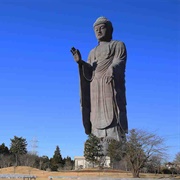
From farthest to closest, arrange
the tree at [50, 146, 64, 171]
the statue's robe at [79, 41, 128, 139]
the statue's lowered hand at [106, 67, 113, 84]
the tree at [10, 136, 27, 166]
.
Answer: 1. the tree at [10, 136, 27, 166]
2. the tree at [50, 146, 64, 171]
3. the statue's robe at [79, 41, 128, 139]
4. the statue's lowered hand at [106, 67, 113, 84]

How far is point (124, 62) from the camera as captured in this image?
1658cm

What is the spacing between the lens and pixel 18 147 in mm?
62156

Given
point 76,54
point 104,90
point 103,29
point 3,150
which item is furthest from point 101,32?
point 3,150

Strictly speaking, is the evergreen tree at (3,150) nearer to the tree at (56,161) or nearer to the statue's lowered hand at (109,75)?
the tree at (56,161)

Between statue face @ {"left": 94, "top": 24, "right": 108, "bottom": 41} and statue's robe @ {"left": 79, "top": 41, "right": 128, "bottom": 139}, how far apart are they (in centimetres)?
38

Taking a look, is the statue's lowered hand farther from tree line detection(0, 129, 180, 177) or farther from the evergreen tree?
the evergreen tree

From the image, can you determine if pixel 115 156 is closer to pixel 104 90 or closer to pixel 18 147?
pixel 104 90

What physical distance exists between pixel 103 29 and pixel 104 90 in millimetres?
3256

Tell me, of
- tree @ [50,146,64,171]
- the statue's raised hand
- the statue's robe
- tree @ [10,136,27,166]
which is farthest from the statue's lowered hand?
tree @ [10,136,27,166]

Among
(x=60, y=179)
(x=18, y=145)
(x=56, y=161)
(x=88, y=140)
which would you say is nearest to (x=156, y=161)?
(x=60, y=179)

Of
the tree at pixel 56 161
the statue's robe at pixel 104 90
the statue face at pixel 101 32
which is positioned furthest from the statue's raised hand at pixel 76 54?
the tree at pixel 56 161

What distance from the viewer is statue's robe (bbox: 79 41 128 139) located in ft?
51.8

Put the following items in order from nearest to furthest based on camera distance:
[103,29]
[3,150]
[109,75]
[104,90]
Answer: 1. [109,75]
2. [104,90]
3. [103,29]
4. [3,150]

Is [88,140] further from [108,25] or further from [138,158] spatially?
[138,158]
